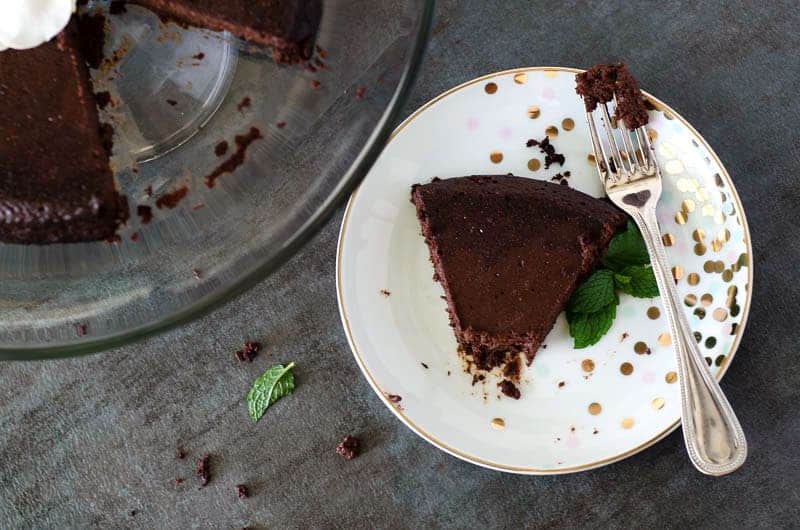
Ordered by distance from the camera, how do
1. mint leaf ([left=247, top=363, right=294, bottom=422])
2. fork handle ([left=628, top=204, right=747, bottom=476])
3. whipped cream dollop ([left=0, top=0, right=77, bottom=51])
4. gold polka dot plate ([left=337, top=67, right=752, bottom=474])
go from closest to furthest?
whipped cream dollop ([left=0, top=0, right=77, bottom=51]) → fork handle ([left=628, top=204, right=747, bottom=476]) → gold polka dot plate ([left=337, top=67, right=752, bottom=474]) → mint leaf ([left=247, top=363, right=294, bottom=422])

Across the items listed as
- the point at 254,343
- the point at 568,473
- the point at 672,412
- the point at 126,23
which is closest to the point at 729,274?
the point at 672,412

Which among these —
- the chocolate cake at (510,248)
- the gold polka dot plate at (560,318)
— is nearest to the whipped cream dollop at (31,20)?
the gold polka dot plate at (560,318)

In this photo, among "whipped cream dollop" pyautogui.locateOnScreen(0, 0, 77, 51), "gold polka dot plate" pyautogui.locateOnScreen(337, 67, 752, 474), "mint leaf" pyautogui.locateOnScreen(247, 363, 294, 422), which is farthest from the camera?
"mint leaf" pyautogui.locateOnScreen(247, 363, 294, 422)

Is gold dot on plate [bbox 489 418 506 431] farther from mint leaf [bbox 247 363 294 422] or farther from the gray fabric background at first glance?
mint leaf [bbox 247 363 294 422]

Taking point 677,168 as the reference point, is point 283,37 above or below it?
above

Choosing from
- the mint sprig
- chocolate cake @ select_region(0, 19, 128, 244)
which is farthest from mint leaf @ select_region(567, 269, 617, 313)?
chocolate cake @ select_region(0, 19, 128, 244)

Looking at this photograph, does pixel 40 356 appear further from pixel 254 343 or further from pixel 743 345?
pixel 743 345
